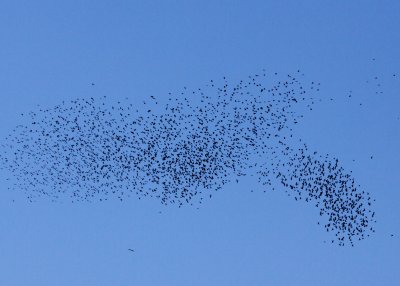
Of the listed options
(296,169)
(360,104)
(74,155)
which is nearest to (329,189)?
(296,169)

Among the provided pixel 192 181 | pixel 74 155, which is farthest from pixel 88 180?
pixel 192 181

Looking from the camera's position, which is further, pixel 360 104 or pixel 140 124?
pixel 140 124

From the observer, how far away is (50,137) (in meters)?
24.9

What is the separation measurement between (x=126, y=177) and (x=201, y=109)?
11.3 feet

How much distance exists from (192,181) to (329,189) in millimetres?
4722

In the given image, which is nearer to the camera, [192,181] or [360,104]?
[360,104]

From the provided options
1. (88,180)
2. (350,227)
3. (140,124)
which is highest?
(140,124)

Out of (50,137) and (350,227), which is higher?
(50,137)

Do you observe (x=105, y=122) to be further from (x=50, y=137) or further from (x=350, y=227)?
(x=350, y=227)

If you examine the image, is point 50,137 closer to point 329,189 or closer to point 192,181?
point 192,181

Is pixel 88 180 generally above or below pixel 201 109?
below

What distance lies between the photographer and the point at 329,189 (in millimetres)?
24516

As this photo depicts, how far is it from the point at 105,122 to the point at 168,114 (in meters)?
2.24

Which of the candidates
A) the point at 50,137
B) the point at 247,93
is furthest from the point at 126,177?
the point at 247,93
